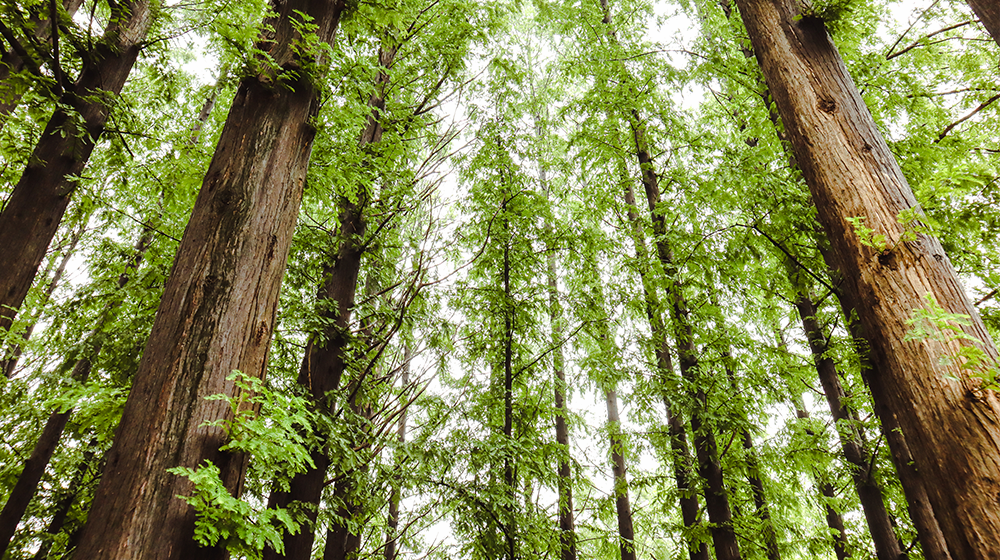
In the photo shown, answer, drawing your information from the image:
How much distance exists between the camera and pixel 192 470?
5.43 ft

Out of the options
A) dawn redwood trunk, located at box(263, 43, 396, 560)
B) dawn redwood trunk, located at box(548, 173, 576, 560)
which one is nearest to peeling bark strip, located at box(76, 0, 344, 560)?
dawn redwood trunk, located at box(263, 43, 396, 560)

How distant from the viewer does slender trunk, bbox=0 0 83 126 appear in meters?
3.06

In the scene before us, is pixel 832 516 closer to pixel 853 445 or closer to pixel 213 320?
pixel 853 445

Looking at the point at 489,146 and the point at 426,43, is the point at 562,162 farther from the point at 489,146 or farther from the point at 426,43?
the point at 426,43

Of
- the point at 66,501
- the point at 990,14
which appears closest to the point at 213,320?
the point at 990,14

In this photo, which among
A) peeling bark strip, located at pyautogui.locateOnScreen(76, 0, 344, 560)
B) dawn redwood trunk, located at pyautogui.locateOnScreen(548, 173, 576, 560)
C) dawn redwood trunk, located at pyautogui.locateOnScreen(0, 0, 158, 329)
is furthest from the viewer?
dawn redwood trunk, located at pyautogui.locateOnScreen(548, 173, 576, 560)

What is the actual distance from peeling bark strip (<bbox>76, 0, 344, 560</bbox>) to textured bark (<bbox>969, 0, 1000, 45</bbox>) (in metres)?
4.45

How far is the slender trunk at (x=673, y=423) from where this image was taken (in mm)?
4605

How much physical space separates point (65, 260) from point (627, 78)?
1291 centimetres

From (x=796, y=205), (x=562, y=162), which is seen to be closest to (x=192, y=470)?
(x=796, y=205)

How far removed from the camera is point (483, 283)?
21.7ft

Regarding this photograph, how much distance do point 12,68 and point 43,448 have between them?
5.12 metres

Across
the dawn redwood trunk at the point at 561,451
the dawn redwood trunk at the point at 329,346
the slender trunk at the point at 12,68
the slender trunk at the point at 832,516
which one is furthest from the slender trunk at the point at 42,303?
the slender trunk at the point at 832,516

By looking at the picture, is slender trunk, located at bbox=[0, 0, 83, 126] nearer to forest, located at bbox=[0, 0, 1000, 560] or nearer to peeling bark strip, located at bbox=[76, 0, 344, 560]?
forest, located at bbox=[0, 0, 1000, 560]
